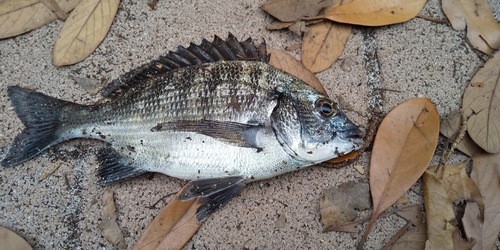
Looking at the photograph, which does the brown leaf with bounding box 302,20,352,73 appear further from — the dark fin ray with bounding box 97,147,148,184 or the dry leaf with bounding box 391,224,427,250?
the dark fin ray with bounding box 97,147,148,184

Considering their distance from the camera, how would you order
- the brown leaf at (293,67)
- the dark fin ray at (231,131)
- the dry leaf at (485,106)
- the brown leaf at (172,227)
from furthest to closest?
the brown leaf at (293,67), the dry leaf at (485,106), the brown leaf at (172,227), the dark fin ray at (231,131)

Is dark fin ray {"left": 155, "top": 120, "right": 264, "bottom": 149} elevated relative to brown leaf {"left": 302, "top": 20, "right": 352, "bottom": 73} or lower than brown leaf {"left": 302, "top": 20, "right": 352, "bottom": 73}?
lower

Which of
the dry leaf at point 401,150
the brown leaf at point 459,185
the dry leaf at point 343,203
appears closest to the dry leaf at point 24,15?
the dry leaf at point 343,203

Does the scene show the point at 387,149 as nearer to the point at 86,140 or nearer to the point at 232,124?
the point at 232,124

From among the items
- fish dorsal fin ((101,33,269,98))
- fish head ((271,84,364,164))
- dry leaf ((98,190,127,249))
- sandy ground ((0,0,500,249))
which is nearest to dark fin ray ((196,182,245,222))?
sandy ground ((0,0,500,249))

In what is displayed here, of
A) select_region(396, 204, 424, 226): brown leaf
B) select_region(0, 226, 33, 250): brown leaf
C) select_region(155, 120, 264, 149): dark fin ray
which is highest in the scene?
select_region(155, 120, 264, 149): dark fin ray

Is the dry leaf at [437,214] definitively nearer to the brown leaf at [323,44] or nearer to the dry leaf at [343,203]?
the dry leaf at [343,203]
